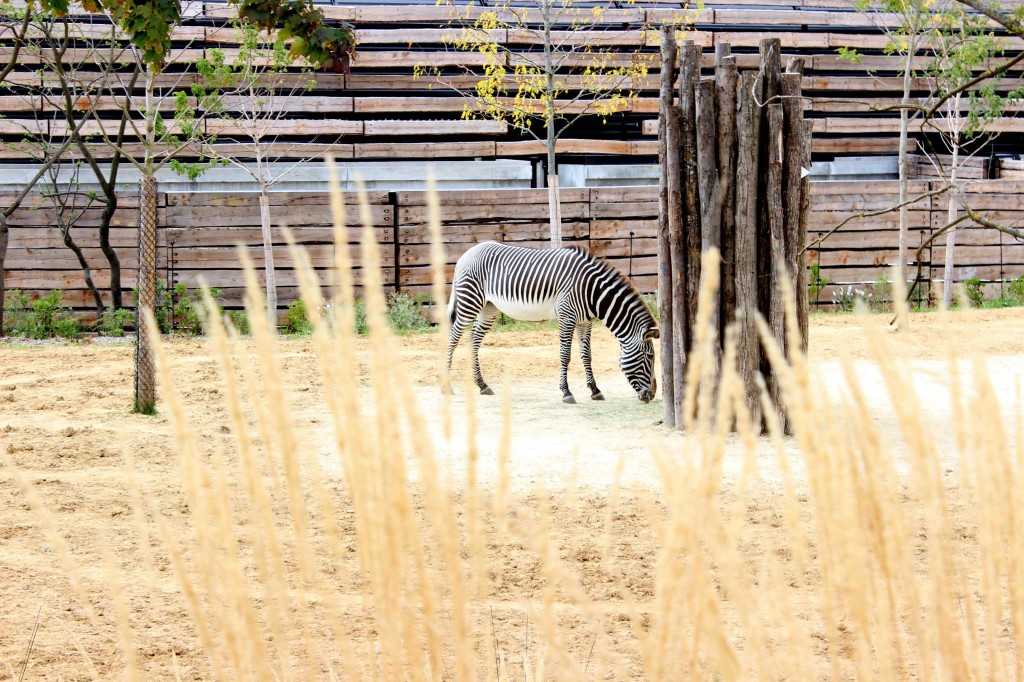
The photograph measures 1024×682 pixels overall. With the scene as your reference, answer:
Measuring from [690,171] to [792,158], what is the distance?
69 centimetres

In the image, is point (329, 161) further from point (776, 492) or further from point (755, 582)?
point (776, 492)

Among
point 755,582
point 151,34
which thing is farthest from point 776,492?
point 151,34

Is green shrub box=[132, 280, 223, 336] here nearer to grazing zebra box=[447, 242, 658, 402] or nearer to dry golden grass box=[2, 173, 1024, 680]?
grazing zebra box=[447, 242, 658, 402]

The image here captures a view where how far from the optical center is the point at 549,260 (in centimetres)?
937

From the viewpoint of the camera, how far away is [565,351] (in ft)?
30.0

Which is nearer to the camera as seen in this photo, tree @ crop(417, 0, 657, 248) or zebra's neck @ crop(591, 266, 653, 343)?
zebra's neck @ crop(591, 266, 653, 343)

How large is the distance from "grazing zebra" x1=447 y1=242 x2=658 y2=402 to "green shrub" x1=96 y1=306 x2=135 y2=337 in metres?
5.30

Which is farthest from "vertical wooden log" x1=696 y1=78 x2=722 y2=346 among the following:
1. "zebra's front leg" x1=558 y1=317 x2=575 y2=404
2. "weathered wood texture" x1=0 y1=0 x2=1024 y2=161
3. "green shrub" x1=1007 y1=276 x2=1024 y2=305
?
"green shrub" x1=1007 y1=276 x2=1024 y2=305

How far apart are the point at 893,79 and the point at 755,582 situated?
14.7 metres

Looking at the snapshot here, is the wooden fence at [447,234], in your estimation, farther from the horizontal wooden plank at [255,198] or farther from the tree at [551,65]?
the tree at [551,65]

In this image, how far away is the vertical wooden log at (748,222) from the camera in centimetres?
693

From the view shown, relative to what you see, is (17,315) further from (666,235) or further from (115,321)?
(666,235)

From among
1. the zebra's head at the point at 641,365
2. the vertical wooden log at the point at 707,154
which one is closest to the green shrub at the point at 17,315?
the zebra's head at the point at 641,365

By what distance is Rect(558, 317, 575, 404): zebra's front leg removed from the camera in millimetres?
8898
